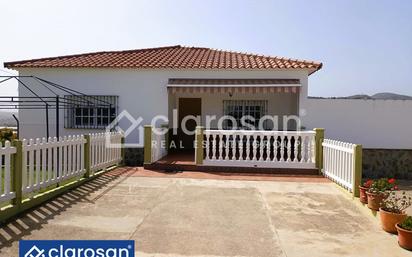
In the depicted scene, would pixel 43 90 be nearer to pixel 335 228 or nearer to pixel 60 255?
pixel 60 255

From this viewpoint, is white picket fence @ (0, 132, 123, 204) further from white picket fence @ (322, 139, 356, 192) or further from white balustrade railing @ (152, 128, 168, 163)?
white picket fence @ (322, 139, 356, 192)

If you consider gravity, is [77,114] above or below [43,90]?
below

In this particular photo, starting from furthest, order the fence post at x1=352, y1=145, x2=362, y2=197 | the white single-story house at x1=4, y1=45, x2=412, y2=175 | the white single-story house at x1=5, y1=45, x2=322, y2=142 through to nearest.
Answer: the white single-story house at x1=5, y1=45, x2=322, y2=142 → the white single-story house at x1=4, y1=45, x2=412, y2=175 → the fence post at x1=352, y1=145, x2=362, y2=197

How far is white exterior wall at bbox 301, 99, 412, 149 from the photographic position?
14695 millimetres

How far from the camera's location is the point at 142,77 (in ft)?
52.1

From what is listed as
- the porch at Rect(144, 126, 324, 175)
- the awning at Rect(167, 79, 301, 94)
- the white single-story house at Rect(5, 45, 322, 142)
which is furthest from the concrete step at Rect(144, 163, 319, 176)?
the awning at Rect(167, 79, 301, 94)

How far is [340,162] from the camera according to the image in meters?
10.6

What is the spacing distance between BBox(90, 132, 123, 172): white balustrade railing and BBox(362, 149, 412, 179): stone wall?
35.6 ft

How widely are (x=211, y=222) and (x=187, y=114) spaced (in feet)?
39.5

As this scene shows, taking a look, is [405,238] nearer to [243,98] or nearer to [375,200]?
[375,200]

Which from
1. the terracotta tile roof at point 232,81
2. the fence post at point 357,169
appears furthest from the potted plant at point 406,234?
the terracotta tile roof at point 232,81

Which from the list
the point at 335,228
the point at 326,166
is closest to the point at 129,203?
the point at 335,228

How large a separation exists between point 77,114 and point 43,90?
6.28 ft
